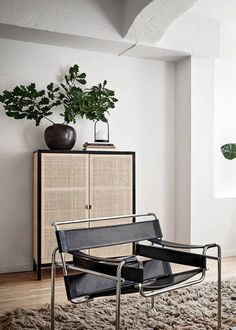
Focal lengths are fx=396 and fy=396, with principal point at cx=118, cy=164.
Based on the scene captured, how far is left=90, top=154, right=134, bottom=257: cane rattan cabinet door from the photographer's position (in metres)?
4.20

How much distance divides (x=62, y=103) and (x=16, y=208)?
1269 millimetres

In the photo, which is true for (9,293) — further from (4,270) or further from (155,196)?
(155,196)

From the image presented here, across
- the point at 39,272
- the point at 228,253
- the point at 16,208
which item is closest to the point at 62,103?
the point at 16,208

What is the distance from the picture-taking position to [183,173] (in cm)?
499

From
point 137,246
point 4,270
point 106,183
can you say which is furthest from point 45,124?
point 137,246

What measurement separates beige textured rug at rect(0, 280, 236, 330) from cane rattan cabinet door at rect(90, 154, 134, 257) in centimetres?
99

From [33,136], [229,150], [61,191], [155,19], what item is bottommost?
[61,191]

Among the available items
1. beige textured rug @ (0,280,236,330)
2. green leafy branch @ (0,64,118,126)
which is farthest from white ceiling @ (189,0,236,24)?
beige textured rug @ (0,280,236,330)

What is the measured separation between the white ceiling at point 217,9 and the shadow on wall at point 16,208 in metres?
2.54

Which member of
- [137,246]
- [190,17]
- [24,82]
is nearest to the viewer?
[137,246]

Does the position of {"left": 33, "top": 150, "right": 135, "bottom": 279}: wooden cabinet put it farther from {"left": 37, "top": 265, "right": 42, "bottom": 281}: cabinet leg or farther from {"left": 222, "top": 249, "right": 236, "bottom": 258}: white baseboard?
{"left": 222, "top": 249, "right": 236, "bottom": 258}: white baseboard

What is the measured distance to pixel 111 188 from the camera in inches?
168

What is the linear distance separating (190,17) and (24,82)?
2112 millimetres

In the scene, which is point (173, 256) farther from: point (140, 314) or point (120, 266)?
point (120, 266)
